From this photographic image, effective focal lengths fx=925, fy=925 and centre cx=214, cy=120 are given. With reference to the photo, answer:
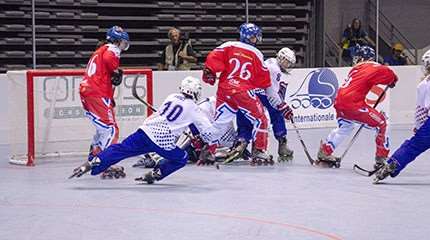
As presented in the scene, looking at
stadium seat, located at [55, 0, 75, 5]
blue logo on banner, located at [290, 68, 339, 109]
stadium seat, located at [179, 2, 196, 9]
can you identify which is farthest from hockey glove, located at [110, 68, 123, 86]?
stadium seat, located at [179, 2, 196, 9]

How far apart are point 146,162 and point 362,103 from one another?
7.13 feet

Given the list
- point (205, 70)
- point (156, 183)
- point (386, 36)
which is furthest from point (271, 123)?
point (386, 36)

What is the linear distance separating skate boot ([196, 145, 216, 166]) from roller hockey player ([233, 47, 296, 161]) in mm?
435

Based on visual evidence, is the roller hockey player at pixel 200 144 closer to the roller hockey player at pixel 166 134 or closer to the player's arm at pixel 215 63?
the player's arm at pixel 215 63

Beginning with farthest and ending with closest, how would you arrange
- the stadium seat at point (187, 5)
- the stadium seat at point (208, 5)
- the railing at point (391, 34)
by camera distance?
1. the railing at point (391, 34)
2. the stadium seat at point (208, 5)
3. the stadium seat at point (187, 5)

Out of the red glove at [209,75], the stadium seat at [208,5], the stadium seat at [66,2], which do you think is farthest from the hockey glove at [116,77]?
the stadium seat at [208,5]

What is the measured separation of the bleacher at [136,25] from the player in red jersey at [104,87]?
6.12 metres

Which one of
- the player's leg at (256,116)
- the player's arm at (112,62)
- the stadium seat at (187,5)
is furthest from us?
the stadium seat at (187,5)

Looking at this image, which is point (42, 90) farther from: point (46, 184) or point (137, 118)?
point (46, 184)

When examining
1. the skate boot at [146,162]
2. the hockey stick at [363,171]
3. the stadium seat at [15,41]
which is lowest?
the skate boot at [146,162]

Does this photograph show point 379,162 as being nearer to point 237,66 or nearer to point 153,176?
point 237,66

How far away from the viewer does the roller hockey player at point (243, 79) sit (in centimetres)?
916

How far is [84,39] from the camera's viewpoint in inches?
A: 600

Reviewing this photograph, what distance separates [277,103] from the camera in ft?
31.3
